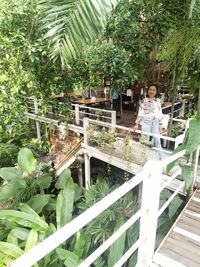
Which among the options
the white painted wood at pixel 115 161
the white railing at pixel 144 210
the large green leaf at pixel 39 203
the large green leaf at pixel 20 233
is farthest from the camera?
the white painted wood at pixel 115 161

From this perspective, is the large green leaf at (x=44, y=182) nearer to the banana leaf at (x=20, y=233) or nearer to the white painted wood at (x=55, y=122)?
the banana leaf at (x=20, y=233)

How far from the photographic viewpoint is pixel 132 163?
4934mm

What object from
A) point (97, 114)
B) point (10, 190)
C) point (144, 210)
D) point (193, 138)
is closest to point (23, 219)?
point (144, 210)

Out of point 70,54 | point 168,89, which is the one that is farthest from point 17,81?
point 168,89

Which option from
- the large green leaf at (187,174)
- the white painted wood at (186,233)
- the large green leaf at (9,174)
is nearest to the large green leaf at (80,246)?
the white painted wood at (186,233)

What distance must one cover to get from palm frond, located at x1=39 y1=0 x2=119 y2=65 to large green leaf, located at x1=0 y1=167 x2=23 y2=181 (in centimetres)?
303

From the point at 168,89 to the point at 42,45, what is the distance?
14.7ft

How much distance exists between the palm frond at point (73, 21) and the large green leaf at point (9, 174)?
9.94 feet

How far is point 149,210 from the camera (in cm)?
194

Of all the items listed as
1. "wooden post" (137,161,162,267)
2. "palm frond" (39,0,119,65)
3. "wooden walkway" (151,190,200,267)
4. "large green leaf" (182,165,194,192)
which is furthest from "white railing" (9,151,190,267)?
"palm frond" (39,0,119,65)

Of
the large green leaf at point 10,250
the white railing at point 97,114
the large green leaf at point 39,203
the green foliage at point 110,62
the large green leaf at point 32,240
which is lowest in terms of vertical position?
the large green leaf at point 39,203

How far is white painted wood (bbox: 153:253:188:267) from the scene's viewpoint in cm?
204

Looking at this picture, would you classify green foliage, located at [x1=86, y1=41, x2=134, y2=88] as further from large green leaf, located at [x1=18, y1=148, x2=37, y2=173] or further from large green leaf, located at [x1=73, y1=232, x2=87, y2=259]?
large green leaf, located at [x1=73, y1=232, x2=87, y2=259]

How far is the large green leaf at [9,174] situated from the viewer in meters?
4.20
